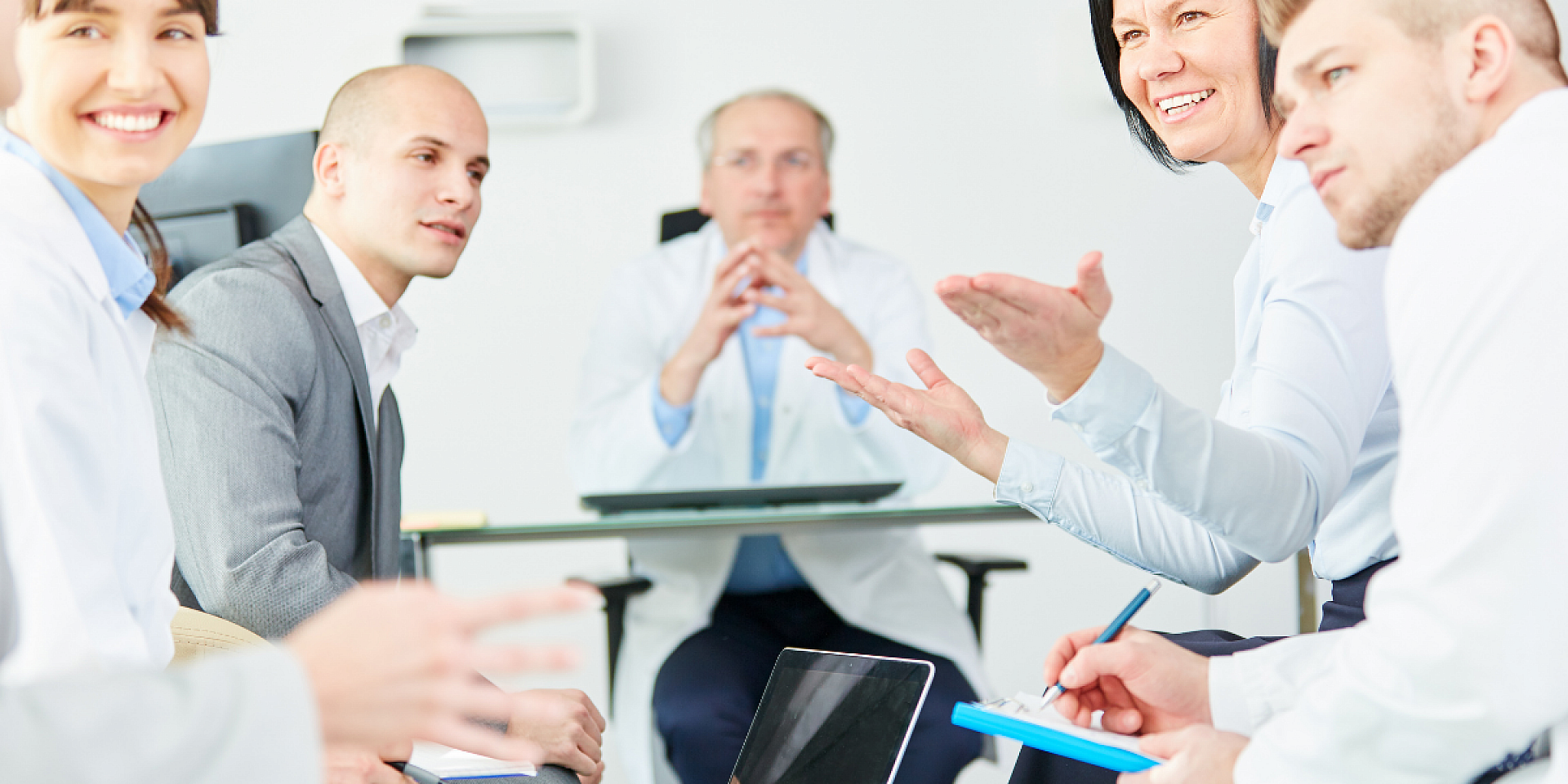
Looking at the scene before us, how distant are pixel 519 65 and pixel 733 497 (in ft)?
7.04

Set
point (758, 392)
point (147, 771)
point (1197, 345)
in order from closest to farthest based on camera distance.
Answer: point (147, 771)
point (758, 392)
point (1197, 345)

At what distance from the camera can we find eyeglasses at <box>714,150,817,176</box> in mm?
3023

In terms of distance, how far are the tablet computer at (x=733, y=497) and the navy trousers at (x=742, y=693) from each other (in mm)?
268

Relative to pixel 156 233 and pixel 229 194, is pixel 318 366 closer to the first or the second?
pixel 156 233

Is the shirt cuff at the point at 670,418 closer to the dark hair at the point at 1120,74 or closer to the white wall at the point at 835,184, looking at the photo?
the dark hair at the point at 1120,74

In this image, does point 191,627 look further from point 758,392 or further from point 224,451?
point 758,392

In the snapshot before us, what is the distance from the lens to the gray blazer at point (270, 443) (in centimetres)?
140

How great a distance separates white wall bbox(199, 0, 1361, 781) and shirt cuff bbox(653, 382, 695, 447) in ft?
4.45

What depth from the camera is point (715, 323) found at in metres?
2.44

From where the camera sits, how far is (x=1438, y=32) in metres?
0.85

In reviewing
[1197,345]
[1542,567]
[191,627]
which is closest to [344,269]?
[191,627]

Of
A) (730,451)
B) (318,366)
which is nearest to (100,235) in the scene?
(318,366)

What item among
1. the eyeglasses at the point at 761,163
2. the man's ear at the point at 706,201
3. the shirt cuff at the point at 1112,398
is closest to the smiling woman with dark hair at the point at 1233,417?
the shirt cuff at the point at 1112,398

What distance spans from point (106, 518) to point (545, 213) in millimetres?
3013
